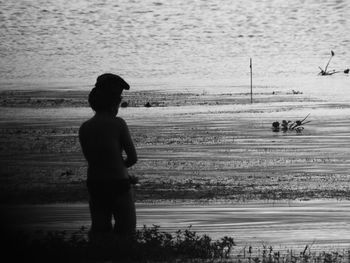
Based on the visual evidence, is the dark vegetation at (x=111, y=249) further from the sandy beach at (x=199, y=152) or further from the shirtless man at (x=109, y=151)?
the sandy beach at (x=199, y=152)

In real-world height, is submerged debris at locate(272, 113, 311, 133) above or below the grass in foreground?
above

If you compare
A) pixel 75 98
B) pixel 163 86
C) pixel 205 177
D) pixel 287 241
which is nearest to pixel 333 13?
pixel 163 86

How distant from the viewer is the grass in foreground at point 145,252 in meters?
11.6

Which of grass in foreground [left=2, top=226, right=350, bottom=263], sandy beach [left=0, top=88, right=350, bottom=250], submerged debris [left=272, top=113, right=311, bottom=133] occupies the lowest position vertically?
grass in foreground [left=2, top=226, right=350, bottom=263]

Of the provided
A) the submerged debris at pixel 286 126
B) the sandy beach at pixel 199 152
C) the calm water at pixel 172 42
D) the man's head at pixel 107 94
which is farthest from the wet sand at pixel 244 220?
the calm water at pixel 172 42

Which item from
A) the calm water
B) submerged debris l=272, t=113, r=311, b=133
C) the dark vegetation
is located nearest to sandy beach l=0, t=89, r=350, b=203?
submerged debris l=272, t=113, r=311, b=133

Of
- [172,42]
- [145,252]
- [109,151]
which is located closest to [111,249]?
[145,252]

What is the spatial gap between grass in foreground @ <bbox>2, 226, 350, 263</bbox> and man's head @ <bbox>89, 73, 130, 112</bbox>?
1203 mm

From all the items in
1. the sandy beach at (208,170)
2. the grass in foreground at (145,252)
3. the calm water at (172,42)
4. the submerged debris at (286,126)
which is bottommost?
the grass in foreground at (145,252)

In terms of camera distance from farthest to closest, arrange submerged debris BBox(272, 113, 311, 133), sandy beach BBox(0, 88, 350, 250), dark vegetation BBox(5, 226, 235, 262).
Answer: submerged debris BBox(272, 113, 311, 133)
sandy beach BBox(0, 88, 350, 250)
dark vegetation BBox(5, 226, 235, 262)

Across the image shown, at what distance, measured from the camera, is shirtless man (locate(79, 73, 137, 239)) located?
11195 millimetres

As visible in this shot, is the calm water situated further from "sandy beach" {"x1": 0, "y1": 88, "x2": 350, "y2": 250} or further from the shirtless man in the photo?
the shirtless man

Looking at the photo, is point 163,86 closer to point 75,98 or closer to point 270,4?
point 75,98

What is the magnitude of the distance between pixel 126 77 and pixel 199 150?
36.8m
